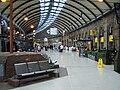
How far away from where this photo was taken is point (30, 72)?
37.4ft

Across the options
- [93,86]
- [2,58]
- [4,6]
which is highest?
[4,6]

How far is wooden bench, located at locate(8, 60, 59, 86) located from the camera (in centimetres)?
1046

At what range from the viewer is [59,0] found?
125ft

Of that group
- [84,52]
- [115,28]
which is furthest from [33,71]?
[84,52]

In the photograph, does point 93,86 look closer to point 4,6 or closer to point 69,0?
point 4,6

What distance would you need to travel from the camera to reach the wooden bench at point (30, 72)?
10461 mm

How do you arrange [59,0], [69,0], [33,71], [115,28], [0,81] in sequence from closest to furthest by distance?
[0,81] < [33,71] < [115,28] < [69,0] < [59,0]

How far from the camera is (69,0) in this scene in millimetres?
34250

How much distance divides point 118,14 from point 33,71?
482 inches

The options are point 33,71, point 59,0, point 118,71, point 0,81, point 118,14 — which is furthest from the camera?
point 59,0

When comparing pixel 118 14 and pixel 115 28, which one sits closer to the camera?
pixel 118 14

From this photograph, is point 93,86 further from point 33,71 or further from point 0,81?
point 0,81

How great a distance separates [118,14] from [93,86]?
41.4 ft

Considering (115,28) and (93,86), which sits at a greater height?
(115,28)
